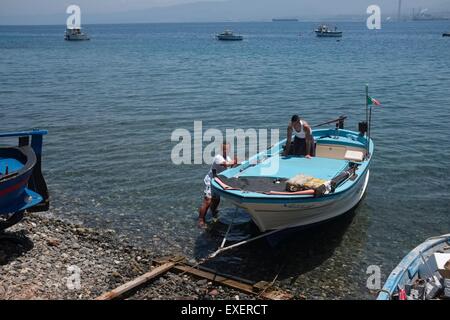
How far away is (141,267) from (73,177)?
838 centimetres

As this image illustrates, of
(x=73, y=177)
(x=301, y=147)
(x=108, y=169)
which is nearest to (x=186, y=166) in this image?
(x=108, y=169)

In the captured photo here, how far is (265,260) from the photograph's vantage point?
39.8ft

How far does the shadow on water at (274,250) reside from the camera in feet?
38.3

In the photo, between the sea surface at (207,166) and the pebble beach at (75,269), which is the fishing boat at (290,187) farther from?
the pebble beach at (75,269)

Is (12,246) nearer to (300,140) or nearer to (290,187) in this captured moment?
(290,187)

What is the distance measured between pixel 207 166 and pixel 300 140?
18.6 ft

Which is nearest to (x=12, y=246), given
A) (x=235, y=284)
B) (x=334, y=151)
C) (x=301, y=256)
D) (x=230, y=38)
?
(x=235, y=284)

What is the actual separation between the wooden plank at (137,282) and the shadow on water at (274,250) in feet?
4.04

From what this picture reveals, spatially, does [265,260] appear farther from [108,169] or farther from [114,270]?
[108,169]

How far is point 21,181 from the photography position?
36.2 feet

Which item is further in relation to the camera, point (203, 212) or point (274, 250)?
point (203, 212)

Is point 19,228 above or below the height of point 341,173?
below

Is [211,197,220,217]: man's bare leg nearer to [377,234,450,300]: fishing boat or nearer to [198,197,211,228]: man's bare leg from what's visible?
[198,197,211,228]: man's bare leg

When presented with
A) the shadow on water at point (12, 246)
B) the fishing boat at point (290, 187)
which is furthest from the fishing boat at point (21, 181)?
the fishing boat at point (290, 187)
